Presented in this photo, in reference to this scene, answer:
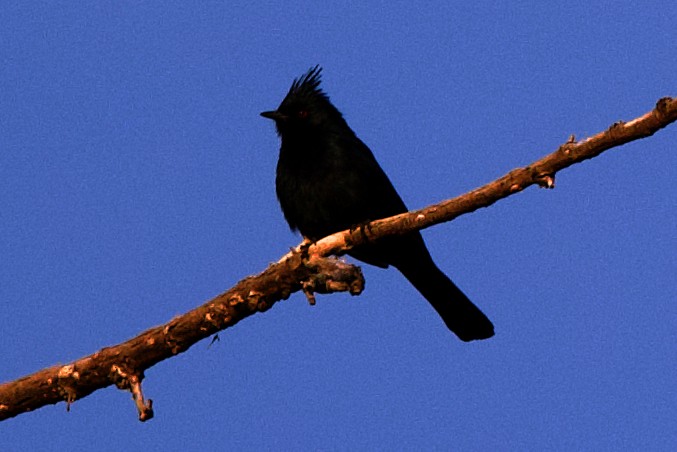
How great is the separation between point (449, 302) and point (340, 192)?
1.36 meters

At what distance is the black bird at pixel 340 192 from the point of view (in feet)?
26.5

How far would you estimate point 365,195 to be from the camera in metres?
8.08

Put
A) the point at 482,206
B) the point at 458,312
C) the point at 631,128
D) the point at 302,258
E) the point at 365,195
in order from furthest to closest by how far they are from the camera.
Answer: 1. the point at 458,312
2. the point at 365,195
3. the point at 302,258
4. the point at 482,206
5. the point at 631,128

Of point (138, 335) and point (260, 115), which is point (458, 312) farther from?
point (138, 335)

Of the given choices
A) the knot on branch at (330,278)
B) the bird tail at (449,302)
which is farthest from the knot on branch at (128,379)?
the bird tail at (449,302)

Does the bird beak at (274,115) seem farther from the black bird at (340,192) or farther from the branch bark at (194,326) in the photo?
the branch bark at (194,326)

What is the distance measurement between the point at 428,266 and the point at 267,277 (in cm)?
269

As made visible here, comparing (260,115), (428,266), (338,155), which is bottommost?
(428,266)

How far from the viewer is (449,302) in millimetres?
8609

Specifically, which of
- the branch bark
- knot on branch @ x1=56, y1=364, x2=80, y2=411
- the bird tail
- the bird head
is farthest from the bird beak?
knot on branch @ x1=56, y1=364, x2=80, y2=411

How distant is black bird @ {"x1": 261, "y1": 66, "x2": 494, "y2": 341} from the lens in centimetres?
806

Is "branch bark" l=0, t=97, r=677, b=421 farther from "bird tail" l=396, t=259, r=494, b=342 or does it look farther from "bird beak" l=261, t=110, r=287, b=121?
"bird beak" l=261, t=110, r=287, b=121

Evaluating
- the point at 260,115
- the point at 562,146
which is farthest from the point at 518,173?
the point at 260,115

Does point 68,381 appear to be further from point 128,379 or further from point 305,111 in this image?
point 305,111
